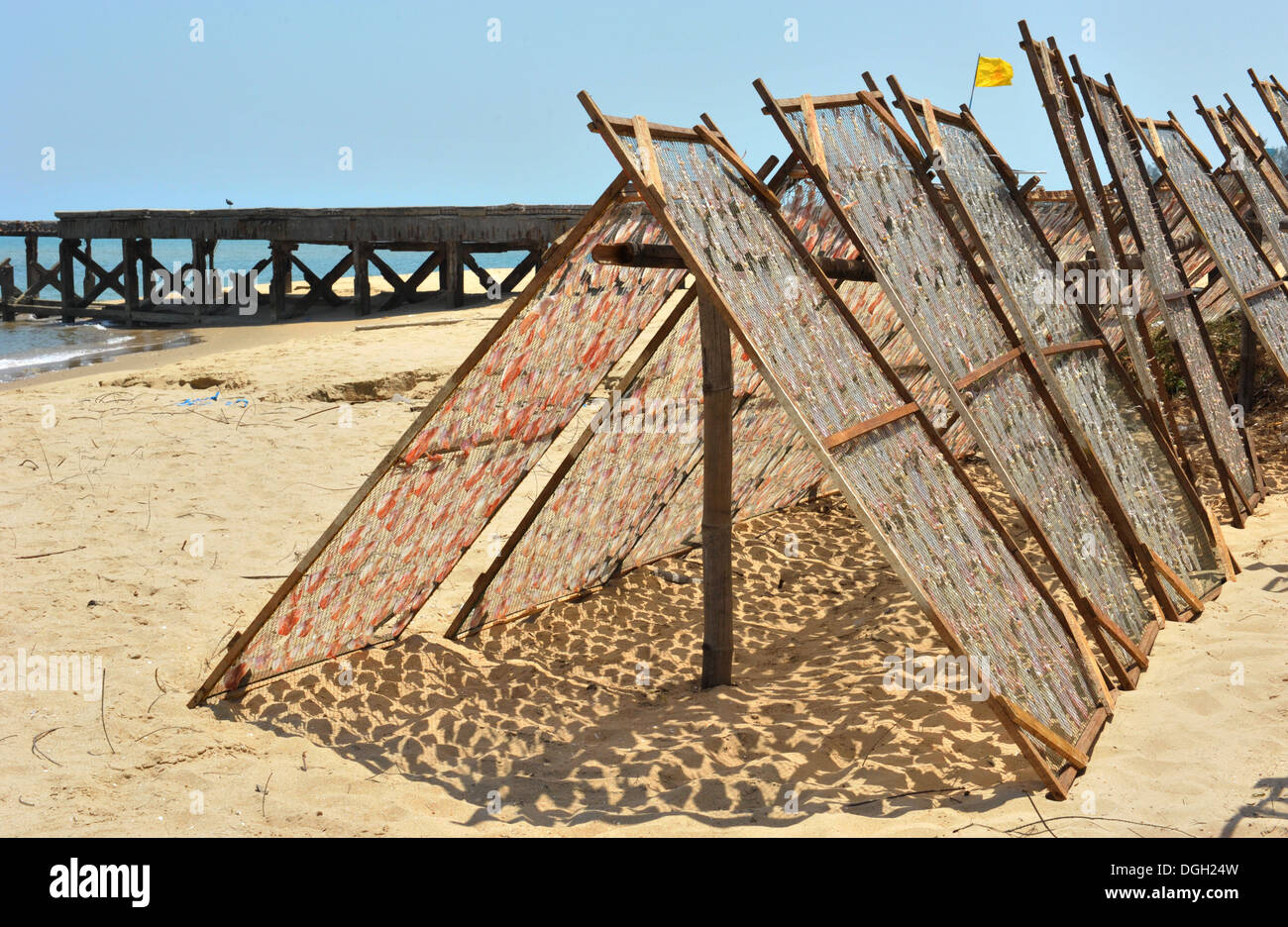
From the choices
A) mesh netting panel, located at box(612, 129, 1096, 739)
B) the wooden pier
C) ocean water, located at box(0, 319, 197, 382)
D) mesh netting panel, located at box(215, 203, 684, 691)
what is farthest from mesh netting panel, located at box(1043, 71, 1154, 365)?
ocean water, located at box(0, 319, 197, 382)

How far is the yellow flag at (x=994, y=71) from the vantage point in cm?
732

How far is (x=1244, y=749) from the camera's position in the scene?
362 cm

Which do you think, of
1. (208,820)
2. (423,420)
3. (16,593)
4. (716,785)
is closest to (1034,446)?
(716,785)

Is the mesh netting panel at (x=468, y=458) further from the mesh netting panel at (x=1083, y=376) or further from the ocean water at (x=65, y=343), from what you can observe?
the ocean water at (x=65, y=343)

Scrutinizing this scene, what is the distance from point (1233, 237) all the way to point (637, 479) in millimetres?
4961

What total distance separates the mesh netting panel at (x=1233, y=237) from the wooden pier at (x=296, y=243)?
33.9 feet

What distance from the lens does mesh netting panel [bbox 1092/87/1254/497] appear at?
626 cm

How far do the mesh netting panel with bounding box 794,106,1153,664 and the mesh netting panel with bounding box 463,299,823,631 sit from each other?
1271mm

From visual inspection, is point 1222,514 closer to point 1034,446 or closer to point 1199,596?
point 1199,596

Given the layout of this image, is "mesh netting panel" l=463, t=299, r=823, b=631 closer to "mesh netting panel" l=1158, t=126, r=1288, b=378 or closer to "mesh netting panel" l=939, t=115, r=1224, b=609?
"mesh netting panel" l=939, t=115, r=1224, b=609

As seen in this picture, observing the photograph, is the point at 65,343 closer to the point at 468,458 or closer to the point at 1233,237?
the point at 468,458

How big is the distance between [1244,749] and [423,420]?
3.36 metres

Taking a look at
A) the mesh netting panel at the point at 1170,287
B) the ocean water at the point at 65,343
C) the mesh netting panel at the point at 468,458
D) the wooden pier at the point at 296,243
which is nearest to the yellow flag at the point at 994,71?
the mesh netting panel at the point at 1170,287
